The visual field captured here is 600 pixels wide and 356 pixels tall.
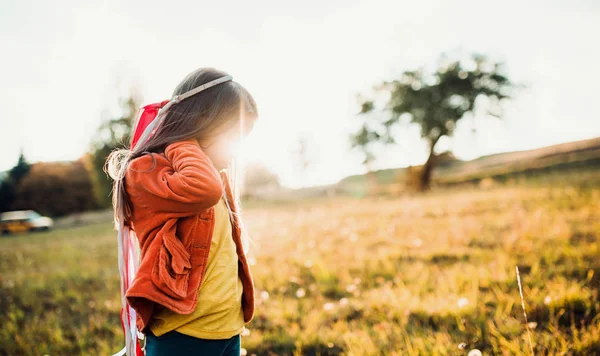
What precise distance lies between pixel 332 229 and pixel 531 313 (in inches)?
194

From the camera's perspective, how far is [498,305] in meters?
2.89

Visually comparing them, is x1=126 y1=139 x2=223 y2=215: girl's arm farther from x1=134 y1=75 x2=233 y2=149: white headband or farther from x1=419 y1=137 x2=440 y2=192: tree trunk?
x1=419 y1=137 x2=440 y2=192: tree trunk

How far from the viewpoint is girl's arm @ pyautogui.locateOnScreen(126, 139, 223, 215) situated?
1308 mm

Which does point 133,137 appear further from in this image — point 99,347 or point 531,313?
point 531,313

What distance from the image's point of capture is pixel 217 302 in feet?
4.99

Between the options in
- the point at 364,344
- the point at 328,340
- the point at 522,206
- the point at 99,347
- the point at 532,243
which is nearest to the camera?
the point at 364,344

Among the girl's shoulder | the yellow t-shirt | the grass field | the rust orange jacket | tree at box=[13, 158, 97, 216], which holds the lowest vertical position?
the grass field

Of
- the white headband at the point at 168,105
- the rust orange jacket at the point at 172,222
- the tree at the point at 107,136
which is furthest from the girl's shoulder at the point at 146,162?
the tree at the point at 107,136

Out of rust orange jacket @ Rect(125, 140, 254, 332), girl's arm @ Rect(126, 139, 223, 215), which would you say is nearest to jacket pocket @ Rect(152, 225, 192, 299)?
rust orange jacket @ Rect(125, 140, 254, 332)

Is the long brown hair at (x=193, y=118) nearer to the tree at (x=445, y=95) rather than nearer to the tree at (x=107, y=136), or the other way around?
the tree at (x=445, y=95)

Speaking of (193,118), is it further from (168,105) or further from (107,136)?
(107,136)

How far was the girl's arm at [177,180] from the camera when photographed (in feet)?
4.29

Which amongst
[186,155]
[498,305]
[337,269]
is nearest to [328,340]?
[498,305]

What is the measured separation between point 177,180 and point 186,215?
163mm
